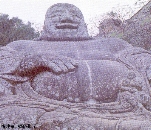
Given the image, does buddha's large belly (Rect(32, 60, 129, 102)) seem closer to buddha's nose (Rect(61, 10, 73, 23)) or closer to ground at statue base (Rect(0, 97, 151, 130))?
ground at statue base (Rect(0, 97, 151, 130))

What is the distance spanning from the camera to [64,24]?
4945 mm

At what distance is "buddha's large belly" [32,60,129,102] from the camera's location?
367 cm

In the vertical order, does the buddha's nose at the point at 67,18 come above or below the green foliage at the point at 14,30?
below

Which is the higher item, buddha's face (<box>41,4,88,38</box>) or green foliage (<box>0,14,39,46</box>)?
green foliage (<box>0,14,39,46</box>)

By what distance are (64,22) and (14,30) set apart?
844 centimetres

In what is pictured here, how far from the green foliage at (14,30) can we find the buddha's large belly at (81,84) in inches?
346

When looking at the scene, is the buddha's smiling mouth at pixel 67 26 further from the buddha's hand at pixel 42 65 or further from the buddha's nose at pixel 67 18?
the buddha's hand at pixel 42 65

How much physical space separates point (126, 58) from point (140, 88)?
0.72 meters

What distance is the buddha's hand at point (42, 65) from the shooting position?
12.3 feet

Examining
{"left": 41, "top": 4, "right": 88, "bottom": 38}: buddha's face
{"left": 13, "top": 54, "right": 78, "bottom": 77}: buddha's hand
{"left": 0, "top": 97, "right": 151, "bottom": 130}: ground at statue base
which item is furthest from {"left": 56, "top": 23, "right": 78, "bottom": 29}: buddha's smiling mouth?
{"left": 0, "top": 97, "right": 151, "bottom": 130}: ground at statue base

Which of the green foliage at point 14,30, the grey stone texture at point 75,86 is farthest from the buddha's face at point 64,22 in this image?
the green foliage at point 14,30

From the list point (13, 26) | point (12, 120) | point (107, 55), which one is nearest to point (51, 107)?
point (12, 120)

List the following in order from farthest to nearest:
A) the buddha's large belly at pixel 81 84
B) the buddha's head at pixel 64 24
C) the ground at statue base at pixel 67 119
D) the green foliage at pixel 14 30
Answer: the green foliage at pixel 14 30, the buddha's head at pixel 64 24, the buddha's large belly at pixel 81 84, the ground at statue base at pixel 67 119

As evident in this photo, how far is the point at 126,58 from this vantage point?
4.32m
